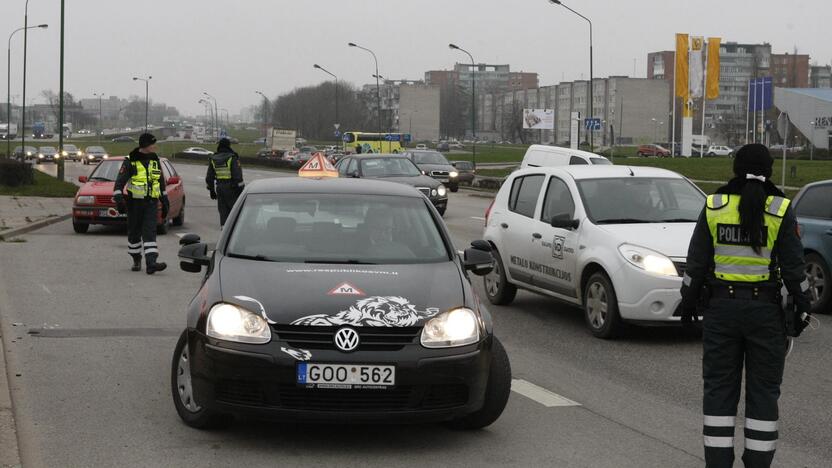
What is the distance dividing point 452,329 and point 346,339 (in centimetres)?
59

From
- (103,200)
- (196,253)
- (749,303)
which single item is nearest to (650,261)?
(196,253)

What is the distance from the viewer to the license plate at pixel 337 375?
5.74 m

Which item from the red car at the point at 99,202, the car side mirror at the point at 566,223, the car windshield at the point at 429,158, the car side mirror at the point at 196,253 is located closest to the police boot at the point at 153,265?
the red car at the point at 99,202

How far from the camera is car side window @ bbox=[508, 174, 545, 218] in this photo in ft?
38.4

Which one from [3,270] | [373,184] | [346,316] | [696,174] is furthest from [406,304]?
[696,174]

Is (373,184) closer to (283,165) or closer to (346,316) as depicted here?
(346,316)

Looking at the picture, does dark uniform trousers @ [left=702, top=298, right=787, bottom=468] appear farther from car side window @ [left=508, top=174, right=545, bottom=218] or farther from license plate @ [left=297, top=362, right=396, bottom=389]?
car side window @ [left=508, top=174, right=545, bottom=218]

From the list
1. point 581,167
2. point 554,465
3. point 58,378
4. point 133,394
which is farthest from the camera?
point 581,167

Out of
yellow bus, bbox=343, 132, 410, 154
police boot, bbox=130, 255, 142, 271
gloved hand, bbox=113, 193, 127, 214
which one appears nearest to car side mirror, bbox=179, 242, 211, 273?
gloved hand, bbox=113, 193, 127, 214

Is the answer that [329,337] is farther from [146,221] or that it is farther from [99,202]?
[99,202]

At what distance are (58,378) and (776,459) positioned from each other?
471cm

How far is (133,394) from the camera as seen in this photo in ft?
24.3

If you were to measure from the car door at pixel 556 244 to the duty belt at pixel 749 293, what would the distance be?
5074mm

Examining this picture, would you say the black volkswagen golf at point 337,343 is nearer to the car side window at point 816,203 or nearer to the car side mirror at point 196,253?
the car side mirror at point 196,253
